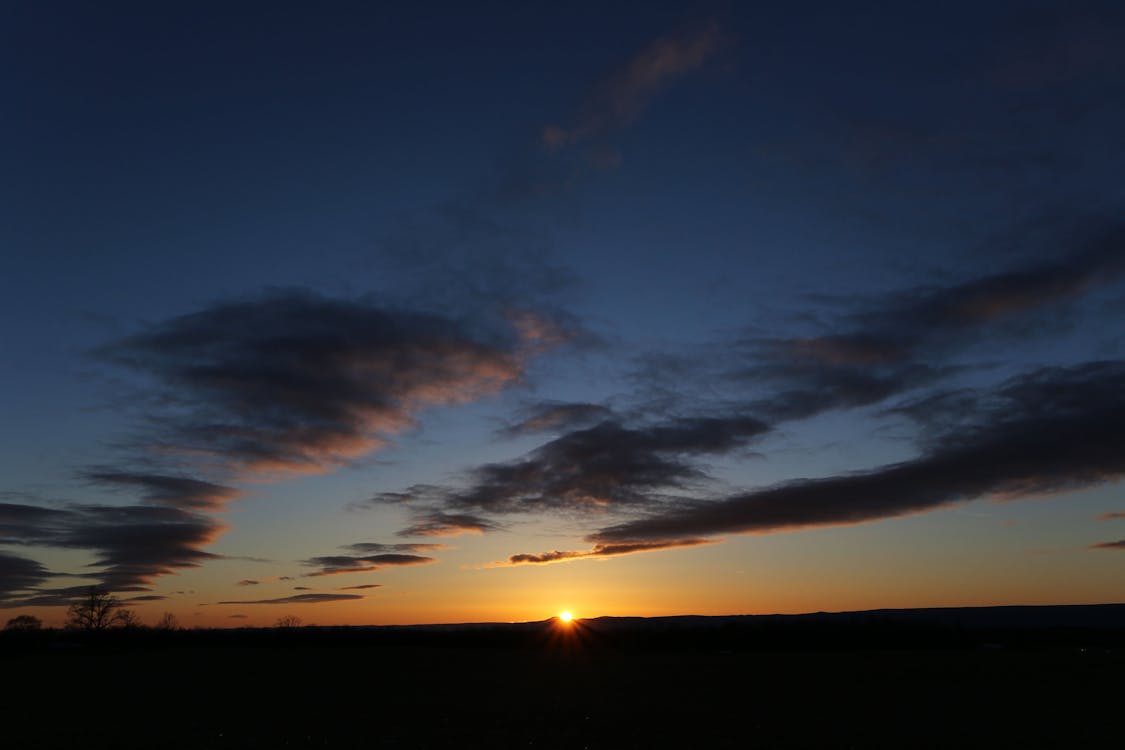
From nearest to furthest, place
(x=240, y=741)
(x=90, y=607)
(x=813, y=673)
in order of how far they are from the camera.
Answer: (x=240, y=741), (x=813, y=673), (x=90, y=607)

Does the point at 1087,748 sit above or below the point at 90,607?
below

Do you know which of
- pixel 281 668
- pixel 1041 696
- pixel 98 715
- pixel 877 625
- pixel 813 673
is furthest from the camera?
pixel 877 625

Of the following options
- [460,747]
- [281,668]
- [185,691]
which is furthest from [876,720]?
[281,668]

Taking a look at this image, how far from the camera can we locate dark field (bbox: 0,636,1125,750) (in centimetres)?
2691

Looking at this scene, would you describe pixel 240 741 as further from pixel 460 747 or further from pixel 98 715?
pixel 98 715

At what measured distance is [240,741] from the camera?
1050 inches

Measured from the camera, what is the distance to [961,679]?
4491 cm

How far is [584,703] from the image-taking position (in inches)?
1404

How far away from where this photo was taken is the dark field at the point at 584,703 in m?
26.9

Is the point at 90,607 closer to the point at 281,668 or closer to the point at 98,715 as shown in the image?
the point at 281,668

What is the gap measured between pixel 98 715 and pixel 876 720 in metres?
30.2

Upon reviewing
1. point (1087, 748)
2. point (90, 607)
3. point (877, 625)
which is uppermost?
point (90, 607)

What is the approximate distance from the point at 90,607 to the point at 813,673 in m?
149

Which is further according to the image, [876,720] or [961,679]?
[961,679]
